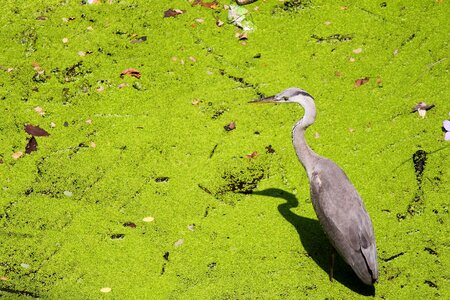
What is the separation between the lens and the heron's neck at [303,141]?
3455 mm

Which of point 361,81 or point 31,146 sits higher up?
point 361,81

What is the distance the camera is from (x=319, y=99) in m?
4.27

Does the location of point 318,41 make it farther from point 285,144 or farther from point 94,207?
point 94,207

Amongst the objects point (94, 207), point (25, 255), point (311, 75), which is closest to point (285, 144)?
point (311, 75)

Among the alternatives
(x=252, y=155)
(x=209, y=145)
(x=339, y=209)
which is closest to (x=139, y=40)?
(x=209, y=145)

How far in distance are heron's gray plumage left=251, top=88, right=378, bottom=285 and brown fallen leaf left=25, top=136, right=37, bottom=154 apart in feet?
6.01

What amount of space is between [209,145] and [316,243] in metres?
1.04

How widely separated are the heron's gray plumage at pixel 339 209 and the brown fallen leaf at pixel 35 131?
1.81 meters

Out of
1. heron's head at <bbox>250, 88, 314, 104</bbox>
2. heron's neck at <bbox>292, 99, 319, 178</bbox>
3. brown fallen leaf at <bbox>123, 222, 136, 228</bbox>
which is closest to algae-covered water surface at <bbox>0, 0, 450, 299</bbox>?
brown fallen leaf at <bbox>123, 222, 136, 228</bbox>

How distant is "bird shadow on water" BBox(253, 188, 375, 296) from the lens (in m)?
3.29

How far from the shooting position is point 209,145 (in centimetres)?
408

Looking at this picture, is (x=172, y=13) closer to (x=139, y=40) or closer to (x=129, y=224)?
(x=139, y=40)

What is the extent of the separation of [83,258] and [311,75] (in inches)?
84.4

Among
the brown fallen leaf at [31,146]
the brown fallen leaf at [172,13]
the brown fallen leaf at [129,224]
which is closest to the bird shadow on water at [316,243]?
the brown fallen leaf at [129,224]
